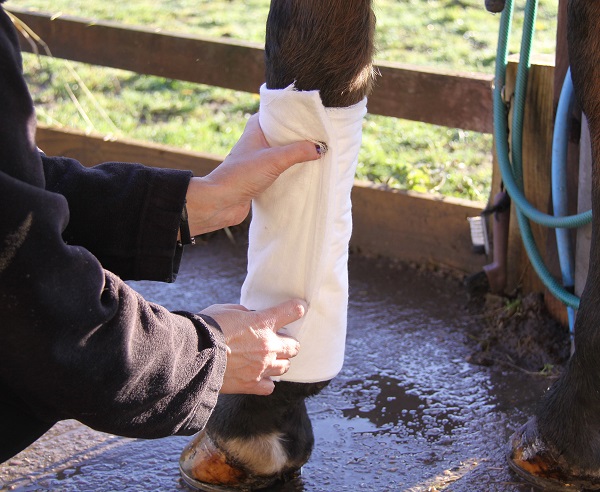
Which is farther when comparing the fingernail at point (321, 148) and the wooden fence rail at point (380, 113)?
the wooden fence rail at point (380, 113)

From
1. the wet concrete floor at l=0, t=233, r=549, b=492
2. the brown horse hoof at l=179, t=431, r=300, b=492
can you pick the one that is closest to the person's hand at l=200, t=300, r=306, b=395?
the brown horse hoof at l=179, t=431, r=300, b=492

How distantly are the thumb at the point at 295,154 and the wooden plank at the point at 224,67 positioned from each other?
51.6 inches

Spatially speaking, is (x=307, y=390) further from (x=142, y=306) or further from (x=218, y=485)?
(x=142, y=306)

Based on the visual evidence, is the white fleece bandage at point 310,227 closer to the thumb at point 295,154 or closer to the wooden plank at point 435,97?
the thumb at point 295,154

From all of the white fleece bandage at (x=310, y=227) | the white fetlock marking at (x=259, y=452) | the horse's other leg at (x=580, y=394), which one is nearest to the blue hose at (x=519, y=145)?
the horse's other leg at (x=580, y=394)

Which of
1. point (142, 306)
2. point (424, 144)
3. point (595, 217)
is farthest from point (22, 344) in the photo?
point (424, 144)

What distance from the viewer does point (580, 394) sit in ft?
6.38

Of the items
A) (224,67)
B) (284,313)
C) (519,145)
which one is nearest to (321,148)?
(284,313)

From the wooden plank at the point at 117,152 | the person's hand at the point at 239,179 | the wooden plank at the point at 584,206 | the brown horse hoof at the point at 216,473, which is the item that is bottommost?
the brown horse hoof at the point at 216,473

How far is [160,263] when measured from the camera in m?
1.77

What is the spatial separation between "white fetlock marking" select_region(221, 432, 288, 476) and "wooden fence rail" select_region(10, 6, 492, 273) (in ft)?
4.61

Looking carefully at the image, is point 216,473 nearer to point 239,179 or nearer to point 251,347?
point 251,347

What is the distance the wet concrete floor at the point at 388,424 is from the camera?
2.09 meters

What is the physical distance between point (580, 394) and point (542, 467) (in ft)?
0.69
